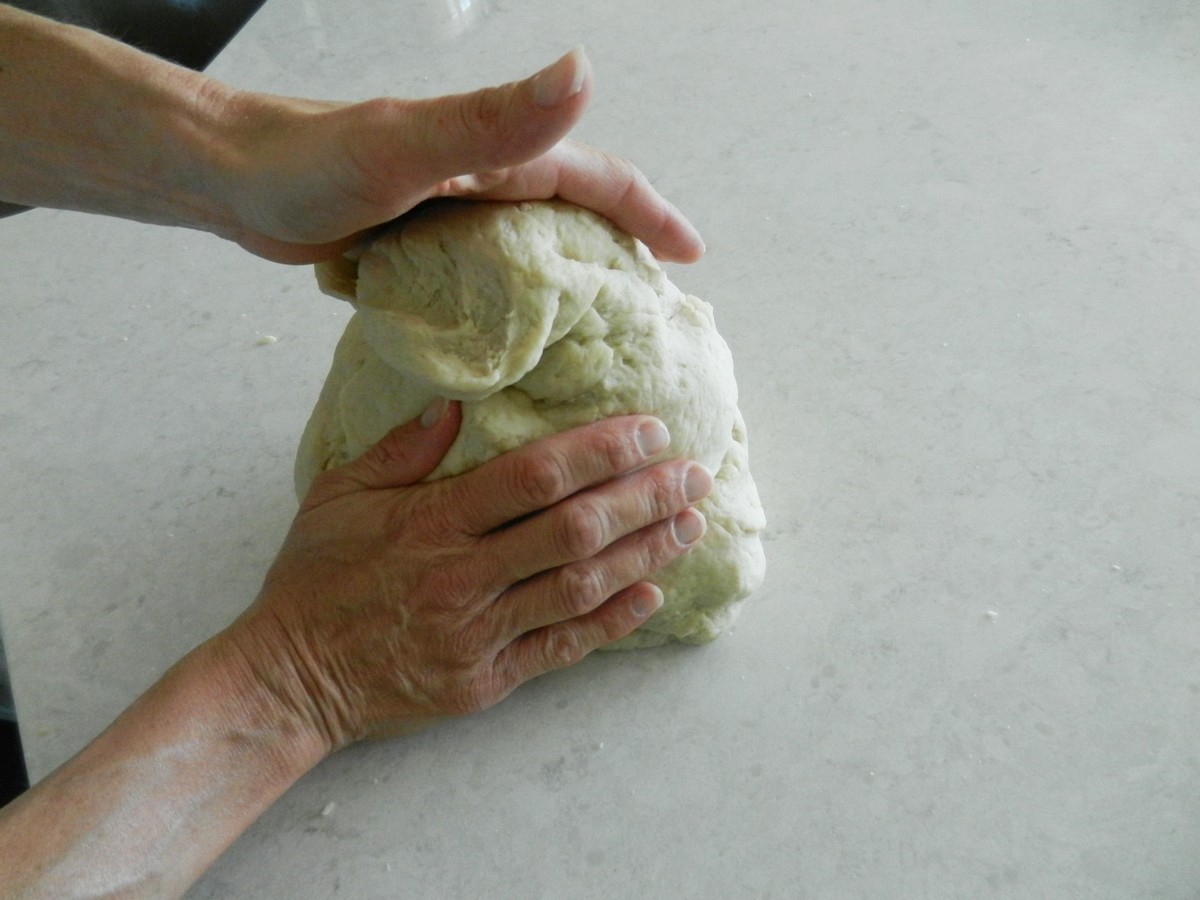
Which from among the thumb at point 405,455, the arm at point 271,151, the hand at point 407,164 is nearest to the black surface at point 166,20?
the arm at point 271,151

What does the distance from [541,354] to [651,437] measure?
149mm

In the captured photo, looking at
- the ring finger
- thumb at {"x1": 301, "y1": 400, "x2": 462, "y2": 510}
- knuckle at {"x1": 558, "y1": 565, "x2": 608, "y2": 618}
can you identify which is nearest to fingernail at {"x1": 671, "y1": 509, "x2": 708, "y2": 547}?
the ring finger

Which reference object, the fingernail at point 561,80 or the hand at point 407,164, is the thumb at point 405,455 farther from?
the fingernail at point 561,80

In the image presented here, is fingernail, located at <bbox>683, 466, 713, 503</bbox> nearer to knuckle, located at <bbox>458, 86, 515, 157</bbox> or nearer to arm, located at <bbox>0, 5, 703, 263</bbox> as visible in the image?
arm, located at <bbox>0, 5, 703, 263</bbox>

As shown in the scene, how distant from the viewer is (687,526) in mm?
1180

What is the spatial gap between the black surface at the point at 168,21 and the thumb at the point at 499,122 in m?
1.69

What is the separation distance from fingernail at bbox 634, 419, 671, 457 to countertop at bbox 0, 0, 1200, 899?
30 centimetres

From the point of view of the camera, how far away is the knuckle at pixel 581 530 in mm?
1097

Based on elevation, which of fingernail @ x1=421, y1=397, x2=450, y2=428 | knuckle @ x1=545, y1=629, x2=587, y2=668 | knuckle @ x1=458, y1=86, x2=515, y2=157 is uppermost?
knuckle @ x1=458, y1=86, x2=515, y2=157

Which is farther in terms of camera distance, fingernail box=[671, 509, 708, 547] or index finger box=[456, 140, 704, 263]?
fingernail box=[671, 509, 708, 547]

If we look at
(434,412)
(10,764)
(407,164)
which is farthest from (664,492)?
(10,764)

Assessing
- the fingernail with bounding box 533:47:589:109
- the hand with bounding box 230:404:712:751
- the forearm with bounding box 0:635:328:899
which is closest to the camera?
the fingernail with bounding box 533:47:589:109

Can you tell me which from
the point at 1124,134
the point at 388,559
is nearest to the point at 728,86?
the point at 1124,134

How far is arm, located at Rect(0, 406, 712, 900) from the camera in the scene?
108cm
